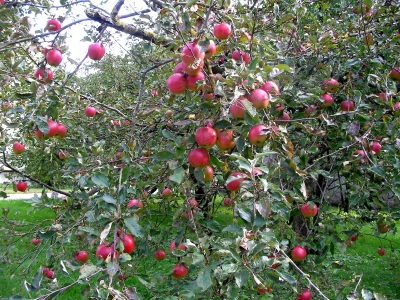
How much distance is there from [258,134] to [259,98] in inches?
5.3

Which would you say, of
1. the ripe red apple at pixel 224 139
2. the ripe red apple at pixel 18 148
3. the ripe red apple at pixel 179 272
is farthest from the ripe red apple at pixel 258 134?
the ripe red apple at pixel 18 148

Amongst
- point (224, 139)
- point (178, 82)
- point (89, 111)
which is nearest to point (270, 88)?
point (224, 139)

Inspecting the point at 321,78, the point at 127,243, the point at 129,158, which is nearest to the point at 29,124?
the point at 129,158

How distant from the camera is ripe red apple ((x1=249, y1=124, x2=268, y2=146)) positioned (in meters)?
1.31

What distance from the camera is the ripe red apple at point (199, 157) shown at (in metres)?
1.37

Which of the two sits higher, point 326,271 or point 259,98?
point 259,98

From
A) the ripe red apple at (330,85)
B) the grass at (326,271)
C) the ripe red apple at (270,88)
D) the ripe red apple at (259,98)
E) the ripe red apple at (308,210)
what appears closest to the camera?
the ripe red apple at (259,98)

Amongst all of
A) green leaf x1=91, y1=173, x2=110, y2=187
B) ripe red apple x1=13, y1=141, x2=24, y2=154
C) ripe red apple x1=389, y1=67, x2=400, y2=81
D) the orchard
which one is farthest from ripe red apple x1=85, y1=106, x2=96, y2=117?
ripe red apple x1=389, y1=67, x2=400, y2=81

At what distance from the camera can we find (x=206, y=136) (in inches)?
52.3

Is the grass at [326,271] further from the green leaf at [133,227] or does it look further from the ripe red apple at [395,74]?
the ripe red apple at [395,74]

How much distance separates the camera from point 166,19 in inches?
62.4

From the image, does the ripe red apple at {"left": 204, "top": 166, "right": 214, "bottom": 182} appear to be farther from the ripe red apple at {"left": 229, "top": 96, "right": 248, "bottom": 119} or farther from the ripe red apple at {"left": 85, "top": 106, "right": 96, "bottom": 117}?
the ripe red apple at {"left": 85, "top": 106, "right": 96, "bottom": 117}

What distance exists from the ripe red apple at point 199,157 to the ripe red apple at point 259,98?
0.27 m

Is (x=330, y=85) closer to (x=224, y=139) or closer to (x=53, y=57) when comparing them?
(x=224, y=139)
